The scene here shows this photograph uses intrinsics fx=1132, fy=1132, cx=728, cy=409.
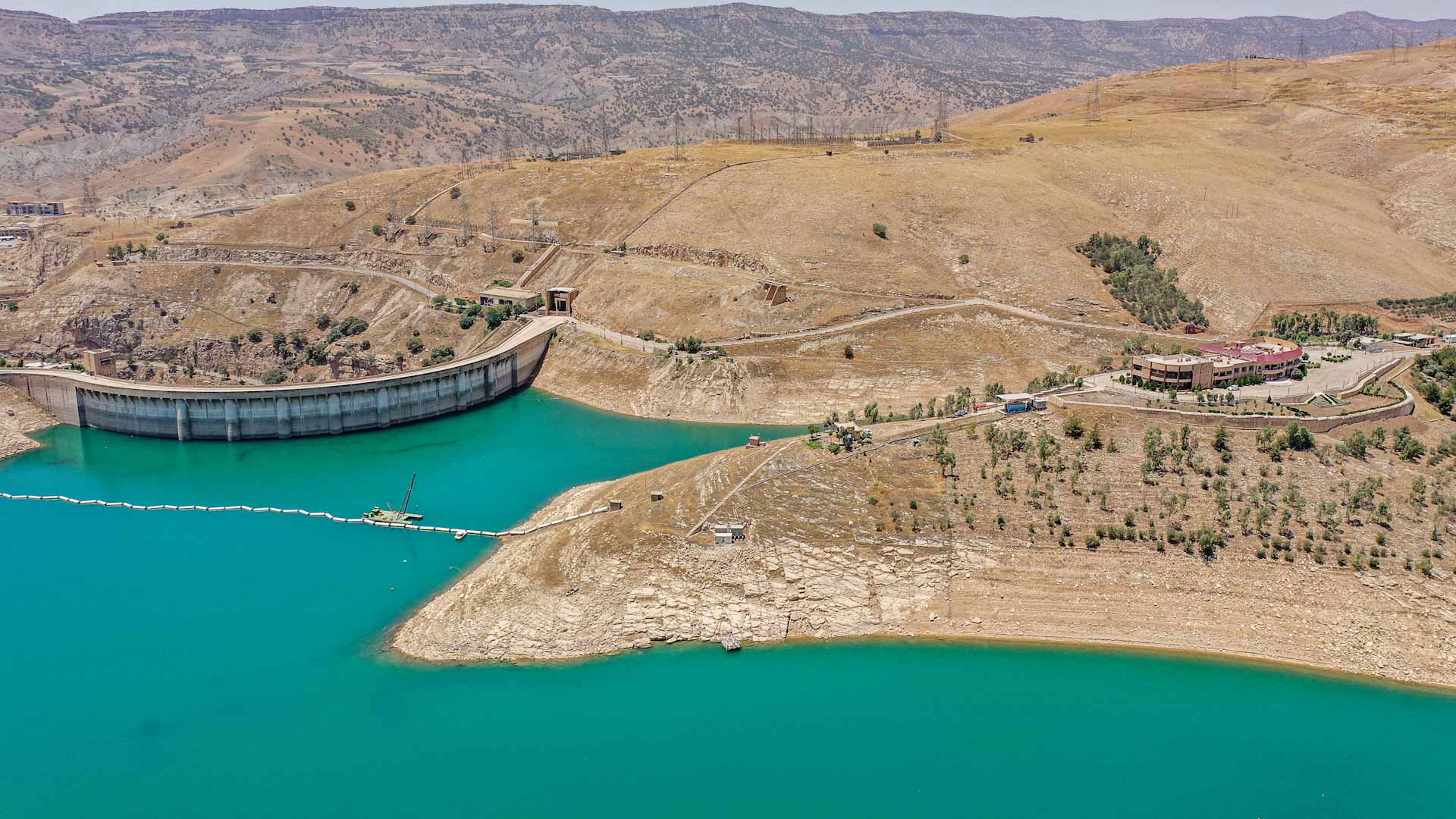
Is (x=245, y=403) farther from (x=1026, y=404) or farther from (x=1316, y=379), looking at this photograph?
(x=1316, y=379)

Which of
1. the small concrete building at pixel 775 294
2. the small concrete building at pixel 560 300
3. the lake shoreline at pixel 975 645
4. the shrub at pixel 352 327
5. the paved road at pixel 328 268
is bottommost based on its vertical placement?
the lake shoreline at pixel 975 645

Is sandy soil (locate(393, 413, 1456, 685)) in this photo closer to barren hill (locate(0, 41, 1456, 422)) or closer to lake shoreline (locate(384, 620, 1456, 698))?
lake shoreline (locate(384, 620, 1456, 698))

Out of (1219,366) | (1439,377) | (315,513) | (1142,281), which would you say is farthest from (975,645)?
(1142,281)

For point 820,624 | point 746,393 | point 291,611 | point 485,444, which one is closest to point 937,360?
point 746,393

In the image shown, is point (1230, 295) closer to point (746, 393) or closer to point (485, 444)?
point (746, 393)

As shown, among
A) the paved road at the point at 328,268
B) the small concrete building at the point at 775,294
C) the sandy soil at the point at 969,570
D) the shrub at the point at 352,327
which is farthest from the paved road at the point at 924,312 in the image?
the paved road at the point at 328,268

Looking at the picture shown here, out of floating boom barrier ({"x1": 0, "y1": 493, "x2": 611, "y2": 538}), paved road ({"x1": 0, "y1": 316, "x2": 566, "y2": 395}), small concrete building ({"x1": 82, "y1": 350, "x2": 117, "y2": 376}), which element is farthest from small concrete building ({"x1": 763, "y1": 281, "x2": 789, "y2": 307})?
small concrete building ({"x1": 82, "y1": 350, "x2": 117, "y2": 376})

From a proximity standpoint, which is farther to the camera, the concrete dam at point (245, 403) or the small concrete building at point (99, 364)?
the small concrete building at point (99, 364)

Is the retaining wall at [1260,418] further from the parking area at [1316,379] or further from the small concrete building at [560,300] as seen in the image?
the small concrete building at [560,300]
